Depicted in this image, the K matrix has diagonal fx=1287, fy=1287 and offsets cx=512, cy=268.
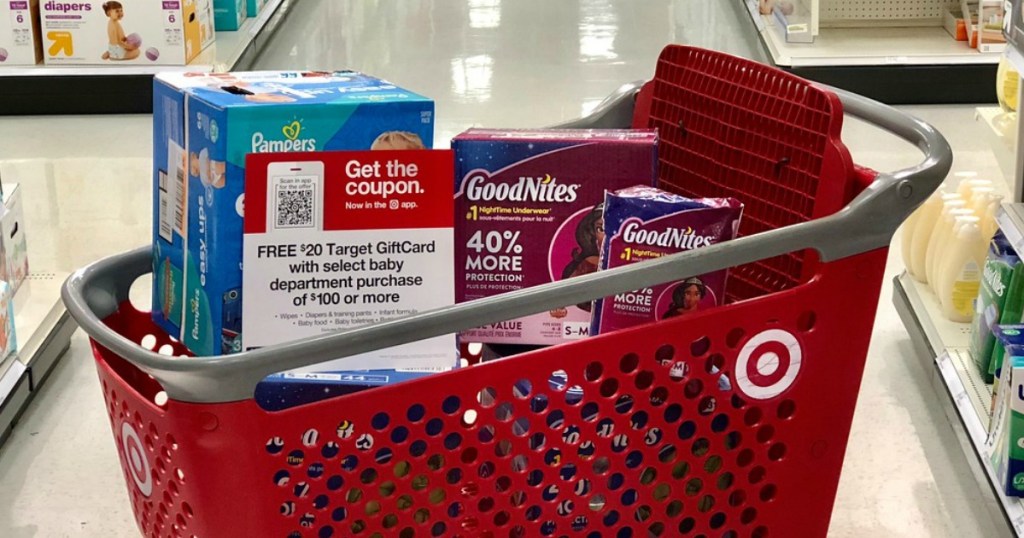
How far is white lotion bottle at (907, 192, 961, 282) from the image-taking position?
10.5 ft

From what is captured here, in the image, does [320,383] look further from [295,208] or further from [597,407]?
[597,407]

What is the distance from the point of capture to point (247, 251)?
148 cm

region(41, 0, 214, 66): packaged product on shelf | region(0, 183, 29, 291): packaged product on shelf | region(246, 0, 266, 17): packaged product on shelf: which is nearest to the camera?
region(0, 183, 29, 291): packaged product on shelf

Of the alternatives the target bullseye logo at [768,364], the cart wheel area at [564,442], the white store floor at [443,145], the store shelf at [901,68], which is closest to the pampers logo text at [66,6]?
the white store floor at [443,145]

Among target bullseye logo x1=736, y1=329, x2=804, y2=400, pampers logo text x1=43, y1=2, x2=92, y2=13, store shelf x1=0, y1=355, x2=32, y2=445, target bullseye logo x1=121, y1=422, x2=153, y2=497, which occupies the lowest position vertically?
store shelf x1=0, y1=355, x2=32, y2=445

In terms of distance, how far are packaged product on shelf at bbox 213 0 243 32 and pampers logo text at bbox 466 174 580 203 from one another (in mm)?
4590

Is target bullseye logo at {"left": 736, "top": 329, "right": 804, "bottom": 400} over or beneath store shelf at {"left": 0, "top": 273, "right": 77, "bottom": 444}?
over

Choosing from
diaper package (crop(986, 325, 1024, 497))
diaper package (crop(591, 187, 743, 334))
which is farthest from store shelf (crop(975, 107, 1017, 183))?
diaper package (crop(591, 187, 743, 334))

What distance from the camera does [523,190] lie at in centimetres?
169

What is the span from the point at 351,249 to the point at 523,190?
282mm

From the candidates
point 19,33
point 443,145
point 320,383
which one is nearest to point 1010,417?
point 320,383

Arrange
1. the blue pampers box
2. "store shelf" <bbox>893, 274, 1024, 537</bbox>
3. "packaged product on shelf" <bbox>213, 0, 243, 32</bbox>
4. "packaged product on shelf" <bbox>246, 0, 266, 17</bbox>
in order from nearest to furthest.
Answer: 1. the blue pampers box
2. "store shelf" <bbox>893, 274, 1024, 537</bbox>
3. "packaged product on shelf" <bbox>213, 0, 243, 32</bbox>
4. "packaged product on shelf" <bbox>246, 0, 266, 17</bbox>

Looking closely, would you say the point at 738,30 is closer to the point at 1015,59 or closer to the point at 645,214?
the point at 1015,59

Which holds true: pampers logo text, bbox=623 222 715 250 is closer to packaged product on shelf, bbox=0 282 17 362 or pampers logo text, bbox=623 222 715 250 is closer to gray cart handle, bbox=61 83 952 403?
gray cart handle, bbox=61 83 952 403
